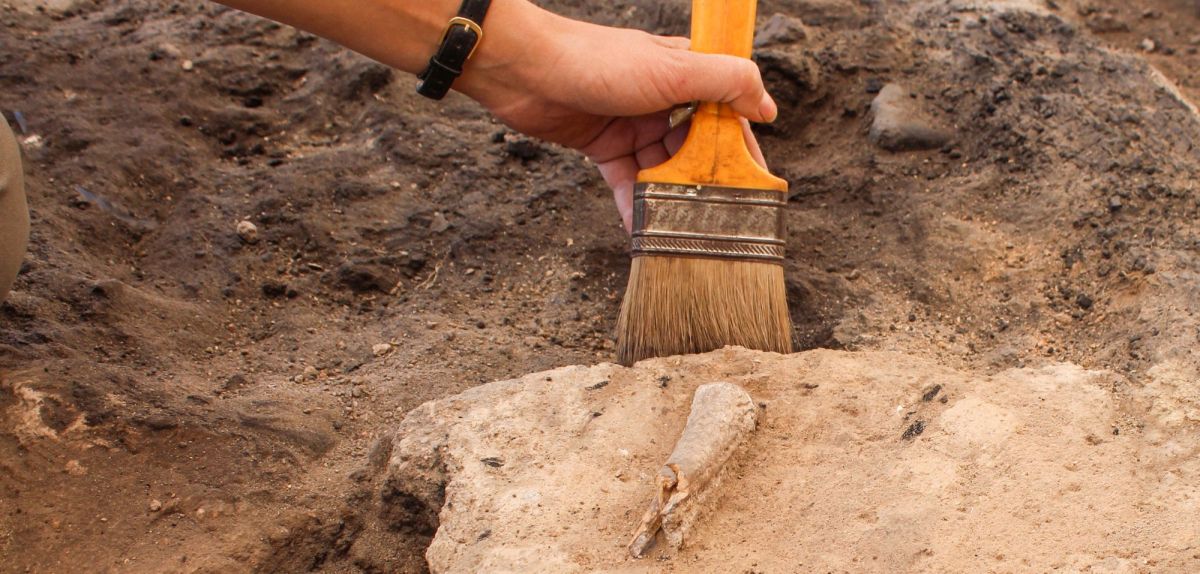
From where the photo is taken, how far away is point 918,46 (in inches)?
136

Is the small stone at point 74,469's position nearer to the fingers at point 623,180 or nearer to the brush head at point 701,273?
the brush head at point 701,273

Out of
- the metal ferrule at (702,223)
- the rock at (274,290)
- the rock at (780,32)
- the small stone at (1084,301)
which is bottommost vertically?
the rock at (274,290)

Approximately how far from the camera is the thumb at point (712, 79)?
7.70 feet

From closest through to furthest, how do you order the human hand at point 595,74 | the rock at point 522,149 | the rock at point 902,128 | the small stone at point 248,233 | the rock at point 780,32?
the human hand at point 595,74 < the small stone at point 248,233 < the rock at point 902,128 < the rock at point 522,149 < the rock at point 780,32

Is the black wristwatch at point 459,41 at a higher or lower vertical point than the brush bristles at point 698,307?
higher

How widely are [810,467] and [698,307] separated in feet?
1.63

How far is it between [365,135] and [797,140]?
135cm

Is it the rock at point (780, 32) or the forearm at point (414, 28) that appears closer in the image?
the forearm at point (414, 28)

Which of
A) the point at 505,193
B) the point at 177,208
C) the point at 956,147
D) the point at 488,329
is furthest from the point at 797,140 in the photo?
the point at 177,208

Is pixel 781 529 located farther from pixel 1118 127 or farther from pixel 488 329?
pixel 1118 127

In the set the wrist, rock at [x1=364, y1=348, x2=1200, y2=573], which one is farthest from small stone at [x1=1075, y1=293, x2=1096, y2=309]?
the wrist

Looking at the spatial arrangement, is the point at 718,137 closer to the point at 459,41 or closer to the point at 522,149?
the point at 459,41

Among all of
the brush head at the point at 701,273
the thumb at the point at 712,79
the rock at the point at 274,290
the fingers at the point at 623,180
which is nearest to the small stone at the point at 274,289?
the rock at the point at 274,290

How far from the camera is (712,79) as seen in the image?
2357mm
